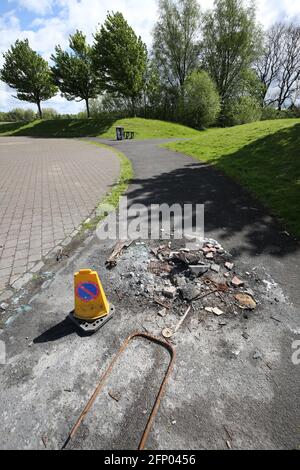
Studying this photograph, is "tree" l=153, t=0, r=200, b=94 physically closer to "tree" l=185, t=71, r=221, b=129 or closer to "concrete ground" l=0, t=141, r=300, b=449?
"tree" l=185, t=71, r=221, b=129

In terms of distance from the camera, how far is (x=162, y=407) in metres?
2.07

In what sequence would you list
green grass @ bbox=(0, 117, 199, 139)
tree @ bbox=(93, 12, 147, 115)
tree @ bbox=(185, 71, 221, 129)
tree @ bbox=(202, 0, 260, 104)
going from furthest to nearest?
tree @ bbox=(202, 0, 260, 104), tree @ bbox=(185, 71, 221, 129), tree @ bbox=(93, 12, 147, 115), green grass @ bbox=(0, 117, 199, 139)

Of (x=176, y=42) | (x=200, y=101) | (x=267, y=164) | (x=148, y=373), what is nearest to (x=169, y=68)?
(x=176, y=42)

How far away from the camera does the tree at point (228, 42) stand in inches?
1280

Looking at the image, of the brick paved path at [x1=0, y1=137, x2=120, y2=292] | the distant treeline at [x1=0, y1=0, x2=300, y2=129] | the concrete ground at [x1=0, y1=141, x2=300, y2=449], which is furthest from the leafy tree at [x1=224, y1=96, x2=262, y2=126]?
the concrete ground at [x1=0, y1=141, x2=300, y2=449]

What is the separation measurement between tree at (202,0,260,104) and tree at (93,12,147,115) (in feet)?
41.0

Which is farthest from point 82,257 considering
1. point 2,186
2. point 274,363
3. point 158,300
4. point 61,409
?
point 2,186

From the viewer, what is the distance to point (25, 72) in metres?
35.1

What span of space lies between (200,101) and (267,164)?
940 inches

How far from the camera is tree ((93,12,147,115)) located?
27562mm

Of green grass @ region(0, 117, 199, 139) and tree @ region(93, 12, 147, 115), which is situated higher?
tree @ region(93, 12, 147, 115)

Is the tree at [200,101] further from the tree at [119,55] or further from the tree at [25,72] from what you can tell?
the tree at [25,72]

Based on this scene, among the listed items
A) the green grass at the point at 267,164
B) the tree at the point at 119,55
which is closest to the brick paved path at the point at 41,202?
the green grass at the point at 267,164

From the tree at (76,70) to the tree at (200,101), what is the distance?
37.9 feet
